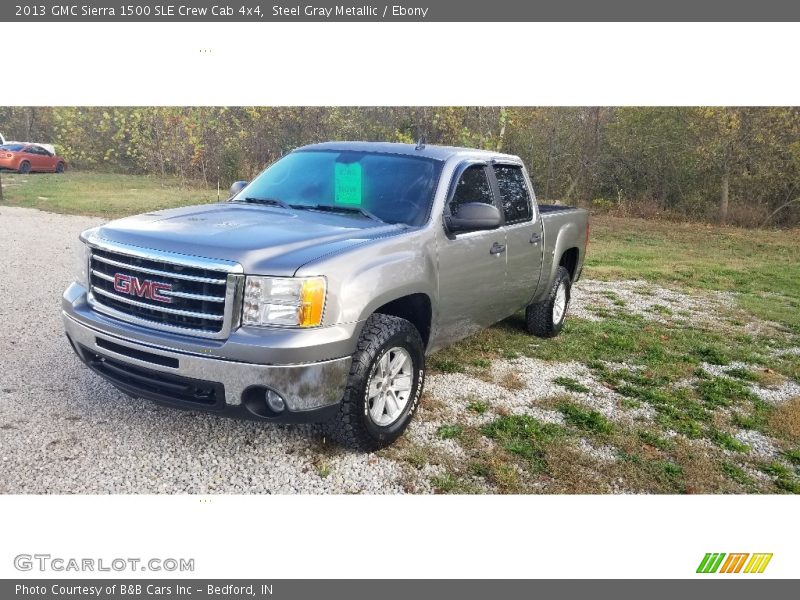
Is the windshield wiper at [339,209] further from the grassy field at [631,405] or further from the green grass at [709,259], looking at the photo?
the green grass at [709,259]

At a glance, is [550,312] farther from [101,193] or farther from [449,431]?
[101,193]

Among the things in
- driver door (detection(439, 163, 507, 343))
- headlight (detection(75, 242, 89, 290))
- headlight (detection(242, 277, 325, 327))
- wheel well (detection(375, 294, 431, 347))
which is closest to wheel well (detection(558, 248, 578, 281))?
driver door (detection(439, 163, 507, 343))

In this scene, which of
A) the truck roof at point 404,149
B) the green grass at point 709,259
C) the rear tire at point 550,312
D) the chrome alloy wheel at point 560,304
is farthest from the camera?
the green grass at point 709,259

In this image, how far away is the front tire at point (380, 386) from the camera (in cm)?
355

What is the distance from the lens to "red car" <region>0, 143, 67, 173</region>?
2339cm

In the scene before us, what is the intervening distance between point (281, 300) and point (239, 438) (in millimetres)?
1217

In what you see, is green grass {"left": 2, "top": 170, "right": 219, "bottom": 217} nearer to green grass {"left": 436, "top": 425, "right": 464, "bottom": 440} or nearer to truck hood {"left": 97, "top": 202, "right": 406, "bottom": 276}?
truck hood {"left": 97, "top": 202, "right": 406, "bottom": 276}

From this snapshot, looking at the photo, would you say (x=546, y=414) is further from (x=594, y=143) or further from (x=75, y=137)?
(x=75, y=137)

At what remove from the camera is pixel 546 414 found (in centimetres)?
463

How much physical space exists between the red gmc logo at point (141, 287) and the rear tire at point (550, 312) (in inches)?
164

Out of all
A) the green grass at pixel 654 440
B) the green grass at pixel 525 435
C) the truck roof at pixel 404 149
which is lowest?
the green grass at pixel 525 435

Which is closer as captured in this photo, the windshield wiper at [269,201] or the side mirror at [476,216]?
the side mirror at [476,216]

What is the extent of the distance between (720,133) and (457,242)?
52.0 ft

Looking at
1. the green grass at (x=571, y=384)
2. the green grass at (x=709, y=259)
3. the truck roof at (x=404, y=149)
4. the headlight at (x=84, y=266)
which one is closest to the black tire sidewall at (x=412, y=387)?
the truck roof at (x=404, y=149)
